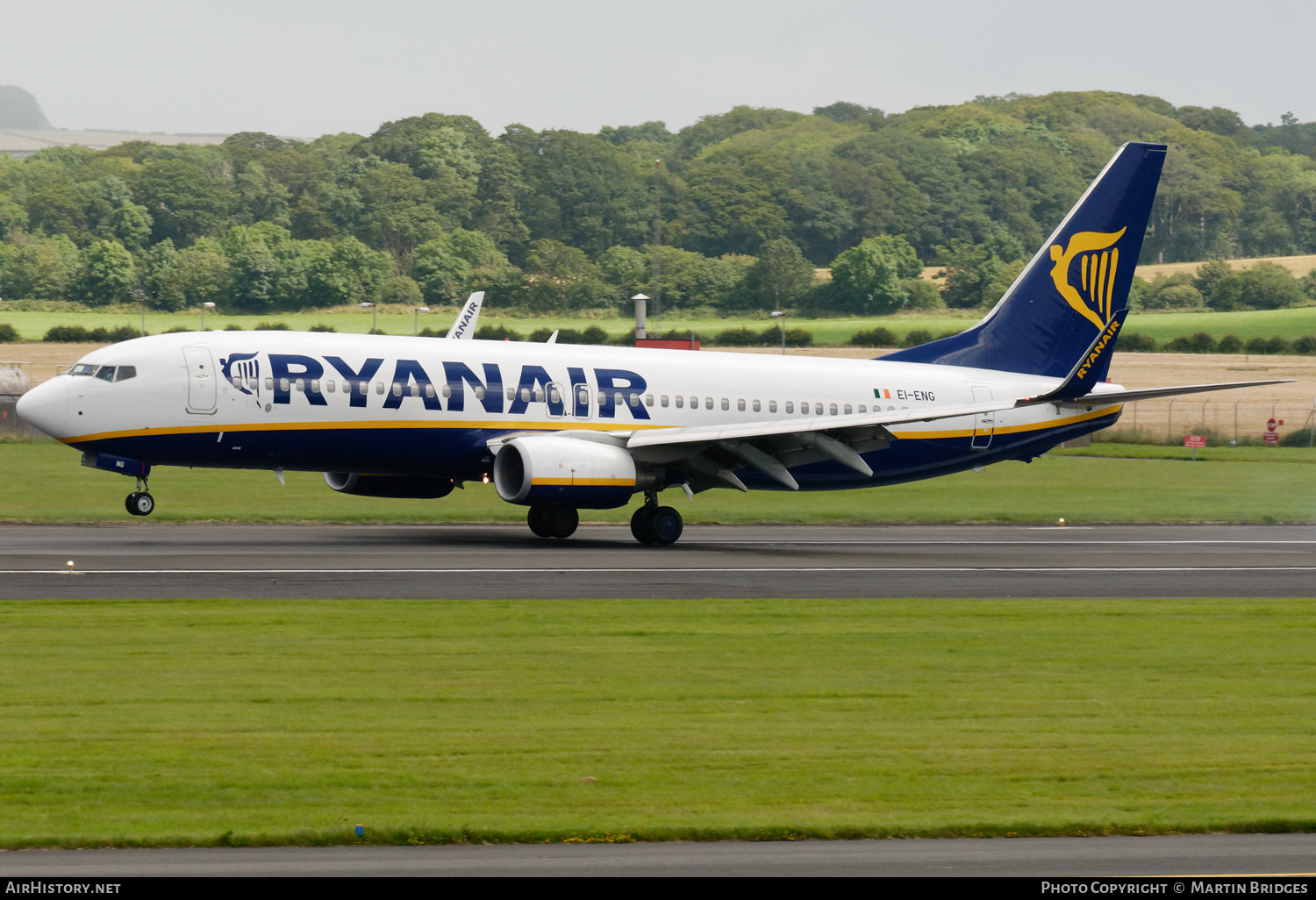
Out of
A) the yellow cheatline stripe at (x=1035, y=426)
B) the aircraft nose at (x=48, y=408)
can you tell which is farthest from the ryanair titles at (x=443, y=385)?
the yellow cheatline stripe at (x=1035, y=426)

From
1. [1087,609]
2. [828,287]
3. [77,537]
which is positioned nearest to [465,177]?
[828,287]

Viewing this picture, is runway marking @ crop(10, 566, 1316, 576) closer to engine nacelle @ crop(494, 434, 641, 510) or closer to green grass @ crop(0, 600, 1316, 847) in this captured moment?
engine nacelle @ crop(494, 434, 641, 510)

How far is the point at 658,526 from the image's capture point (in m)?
32.2

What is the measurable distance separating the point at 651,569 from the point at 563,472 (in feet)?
12.5

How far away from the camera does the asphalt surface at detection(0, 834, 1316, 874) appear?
948 centimetres

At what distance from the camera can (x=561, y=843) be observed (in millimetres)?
10133

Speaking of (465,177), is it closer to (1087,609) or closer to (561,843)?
(1087,609)

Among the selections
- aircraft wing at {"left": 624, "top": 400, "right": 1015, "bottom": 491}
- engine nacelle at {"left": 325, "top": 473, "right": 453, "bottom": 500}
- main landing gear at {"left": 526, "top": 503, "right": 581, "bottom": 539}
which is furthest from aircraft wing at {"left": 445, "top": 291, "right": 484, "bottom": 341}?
aircraft wing at {"left": 624, "top": 400, "right": 1015, "bottom": 491}

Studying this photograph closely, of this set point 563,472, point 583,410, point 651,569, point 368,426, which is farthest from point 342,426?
point 651,569

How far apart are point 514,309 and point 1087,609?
A: 85.3m

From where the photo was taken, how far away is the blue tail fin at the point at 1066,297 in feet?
126

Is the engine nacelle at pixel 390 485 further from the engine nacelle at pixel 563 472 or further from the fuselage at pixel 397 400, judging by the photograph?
the engine nacelle at pixel 563 472

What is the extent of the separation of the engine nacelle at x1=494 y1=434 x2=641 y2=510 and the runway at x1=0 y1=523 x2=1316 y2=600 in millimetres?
1162

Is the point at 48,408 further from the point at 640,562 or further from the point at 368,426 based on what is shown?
the point at 640,562
